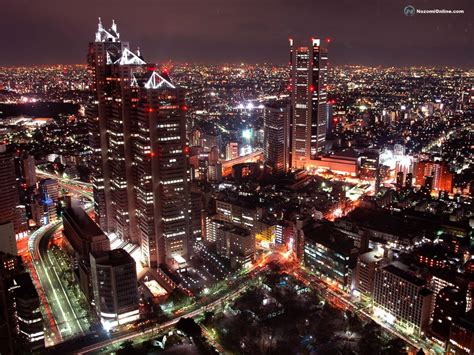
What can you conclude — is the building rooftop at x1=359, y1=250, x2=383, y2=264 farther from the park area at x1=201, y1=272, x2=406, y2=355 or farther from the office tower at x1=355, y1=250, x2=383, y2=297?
the park area at x1=201, y1=272, x2=406, y2=355

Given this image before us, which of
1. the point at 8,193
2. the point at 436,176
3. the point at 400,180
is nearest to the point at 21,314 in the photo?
the point at 8,193

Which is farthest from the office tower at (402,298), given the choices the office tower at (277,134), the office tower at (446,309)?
the office tower at (277,134)

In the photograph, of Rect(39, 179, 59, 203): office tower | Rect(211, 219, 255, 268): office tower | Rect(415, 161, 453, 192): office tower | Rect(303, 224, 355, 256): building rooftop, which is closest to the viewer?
Rect(303, 224, 355, 256): building rooftop

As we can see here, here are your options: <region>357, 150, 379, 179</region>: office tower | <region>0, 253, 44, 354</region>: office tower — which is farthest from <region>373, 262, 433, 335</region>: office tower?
<region>357, 150, 379, 179</region>: office tower

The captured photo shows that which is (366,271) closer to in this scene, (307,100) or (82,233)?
(82,233)

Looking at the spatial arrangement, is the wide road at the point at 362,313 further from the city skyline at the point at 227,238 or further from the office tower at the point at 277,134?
the office tower at the point at 277,134

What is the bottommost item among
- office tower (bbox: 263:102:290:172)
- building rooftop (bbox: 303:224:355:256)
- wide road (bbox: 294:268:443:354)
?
wide road (bbox: 294:268:443:354)

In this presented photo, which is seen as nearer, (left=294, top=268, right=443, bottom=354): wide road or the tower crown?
(left=294, top=268, right=443, bottom=354): wide road

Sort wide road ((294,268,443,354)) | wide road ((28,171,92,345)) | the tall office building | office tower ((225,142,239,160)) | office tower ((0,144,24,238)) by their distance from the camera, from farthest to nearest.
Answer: office tower ((225,142,239,160))
office tower ((0,144,24,238))
the tall office building
wide road ((28,171,92,345))
wide road ((294,268,443,354))

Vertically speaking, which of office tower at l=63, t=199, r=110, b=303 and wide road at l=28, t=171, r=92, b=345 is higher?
office tower at l=63, t=199, r=110, b=303
